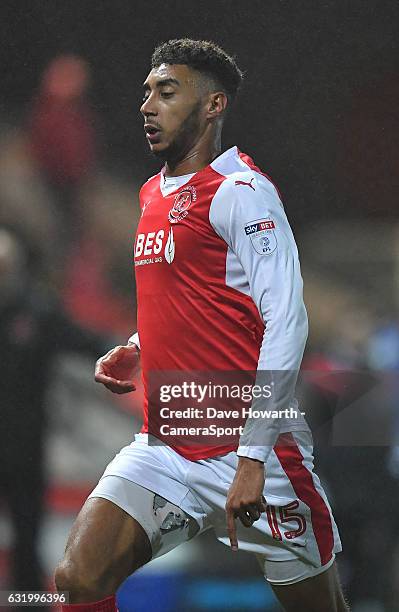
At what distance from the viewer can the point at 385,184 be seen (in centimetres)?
324

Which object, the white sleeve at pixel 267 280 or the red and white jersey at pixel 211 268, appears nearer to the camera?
the white sleeve at pixel 267 280

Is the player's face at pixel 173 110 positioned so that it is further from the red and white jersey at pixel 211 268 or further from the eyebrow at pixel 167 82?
the red and white jersey at pixel 211 268

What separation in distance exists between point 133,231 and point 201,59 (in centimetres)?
92

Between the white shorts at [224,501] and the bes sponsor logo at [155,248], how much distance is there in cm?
41

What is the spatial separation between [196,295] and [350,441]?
1110mm

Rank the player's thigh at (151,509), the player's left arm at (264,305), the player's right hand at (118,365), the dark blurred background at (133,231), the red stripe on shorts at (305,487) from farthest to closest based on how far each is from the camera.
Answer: the dark blurred background at (133,231) → the player's right hand at (118,365) → the red stripe on shorts at (305,487) → the player's thigh at (151,509) → the player's left arm at (264,305)

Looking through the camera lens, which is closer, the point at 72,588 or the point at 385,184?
the point at 72,588

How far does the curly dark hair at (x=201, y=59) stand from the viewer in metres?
2.47

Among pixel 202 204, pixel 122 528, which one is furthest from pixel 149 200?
pixel 122 528

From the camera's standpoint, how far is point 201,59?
2.48 meters

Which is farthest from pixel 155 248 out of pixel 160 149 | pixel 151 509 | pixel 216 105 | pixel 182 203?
pixel 151 509

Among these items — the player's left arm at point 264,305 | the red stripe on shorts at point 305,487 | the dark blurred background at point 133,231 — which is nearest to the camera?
the player's left arm at point 264,305

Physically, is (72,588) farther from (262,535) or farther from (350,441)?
(350,441)

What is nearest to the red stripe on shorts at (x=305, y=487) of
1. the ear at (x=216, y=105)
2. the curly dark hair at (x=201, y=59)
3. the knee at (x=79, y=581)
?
the knee at (x=79, y=581)
